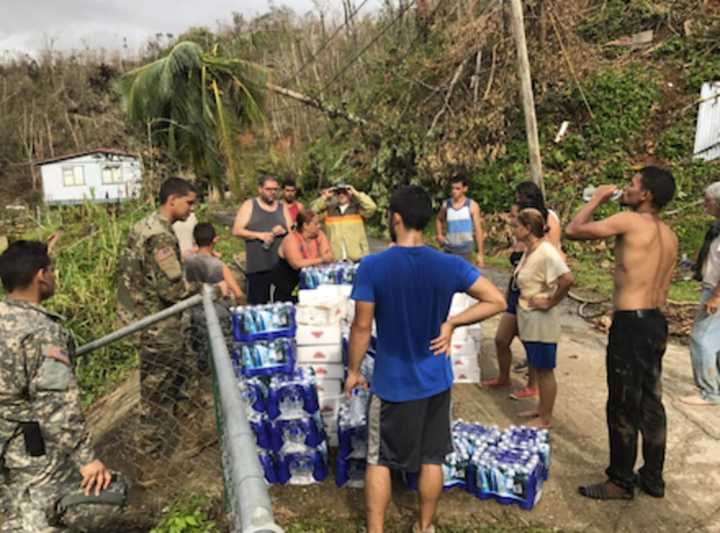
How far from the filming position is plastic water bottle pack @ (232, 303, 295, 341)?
3611 millimetres

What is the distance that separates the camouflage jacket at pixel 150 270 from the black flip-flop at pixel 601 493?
9.39ft

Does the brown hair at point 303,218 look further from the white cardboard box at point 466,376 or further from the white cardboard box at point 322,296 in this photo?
the white cardboard box at point 466,376

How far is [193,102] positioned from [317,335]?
1084cm

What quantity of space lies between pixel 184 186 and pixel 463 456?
2532 mm

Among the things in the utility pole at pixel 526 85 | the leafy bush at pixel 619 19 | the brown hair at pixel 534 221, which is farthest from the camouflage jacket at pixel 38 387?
the leafy bush at pixel 619 19

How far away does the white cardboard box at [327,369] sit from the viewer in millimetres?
3752

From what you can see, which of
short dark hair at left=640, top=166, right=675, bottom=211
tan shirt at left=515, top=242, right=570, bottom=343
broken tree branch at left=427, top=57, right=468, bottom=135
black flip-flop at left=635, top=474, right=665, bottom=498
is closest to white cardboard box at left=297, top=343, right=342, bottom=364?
tan shirt at left=515, top=242, right=570, bottom=343

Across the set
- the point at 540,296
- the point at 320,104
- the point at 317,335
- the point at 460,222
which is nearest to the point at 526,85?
the point at 460,222

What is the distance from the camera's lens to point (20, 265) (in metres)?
2.36

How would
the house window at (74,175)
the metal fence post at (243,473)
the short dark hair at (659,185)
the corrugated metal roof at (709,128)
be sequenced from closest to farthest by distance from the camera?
the metal fence post at (243,473) < the short dark hair at (659,185) < the corrugated metal roof at (709,128) < the house window at (74,175)

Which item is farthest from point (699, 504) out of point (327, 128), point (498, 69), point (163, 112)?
point (327, 128)

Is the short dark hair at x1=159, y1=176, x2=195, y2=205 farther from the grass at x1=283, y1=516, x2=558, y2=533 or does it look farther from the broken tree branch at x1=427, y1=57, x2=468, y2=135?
the broken tree branch at x1=427, y1=57, x2=468, y2=135

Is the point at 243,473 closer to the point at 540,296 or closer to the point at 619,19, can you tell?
the point at 540,296

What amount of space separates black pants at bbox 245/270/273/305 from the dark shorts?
8.95ft
